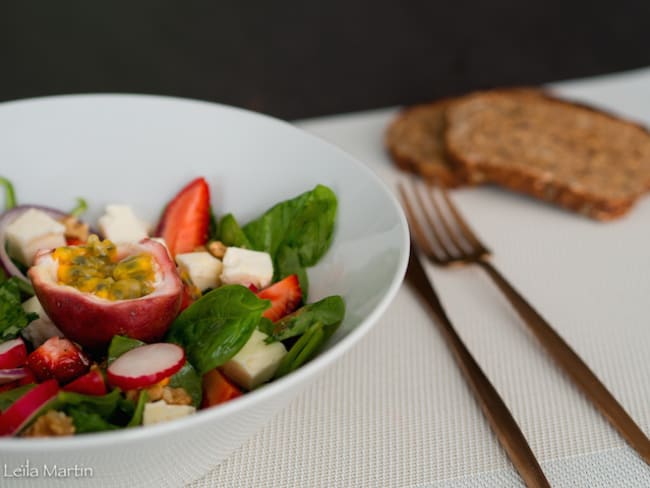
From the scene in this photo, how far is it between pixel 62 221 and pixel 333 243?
0.64 meters

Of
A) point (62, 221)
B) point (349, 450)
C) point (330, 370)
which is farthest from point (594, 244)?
point (62, 221)

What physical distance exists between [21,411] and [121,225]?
24.6 inches

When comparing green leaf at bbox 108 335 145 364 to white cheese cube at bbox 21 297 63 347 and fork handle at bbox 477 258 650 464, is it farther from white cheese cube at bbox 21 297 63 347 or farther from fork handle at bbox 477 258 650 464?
fork handle at bbox 477 258 650 464

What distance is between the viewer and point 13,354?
133 cm

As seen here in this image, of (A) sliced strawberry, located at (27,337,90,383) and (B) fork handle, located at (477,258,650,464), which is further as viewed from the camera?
(B) fork handle, located at (477,258,650,464)

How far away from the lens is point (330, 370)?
161cm

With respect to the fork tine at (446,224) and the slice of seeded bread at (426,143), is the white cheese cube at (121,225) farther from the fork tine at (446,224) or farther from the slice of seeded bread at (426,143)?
the slice of seeded bread at (426,143)

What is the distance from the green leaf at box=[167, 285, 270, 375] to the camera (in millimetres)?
1281

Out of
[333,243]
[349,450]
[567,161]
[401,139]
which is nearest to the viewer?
[349,450]

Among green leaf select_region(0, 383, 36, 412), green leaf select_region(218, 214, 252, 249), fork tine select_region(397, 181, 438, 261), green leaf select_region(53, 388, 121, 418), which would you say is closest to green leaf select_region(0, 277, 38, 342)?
green leaf select_region(0, 383, 36, 412)

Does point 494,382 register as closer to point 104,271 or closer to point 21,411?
point 104,271

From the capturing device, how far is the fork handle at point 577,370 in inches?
55.8

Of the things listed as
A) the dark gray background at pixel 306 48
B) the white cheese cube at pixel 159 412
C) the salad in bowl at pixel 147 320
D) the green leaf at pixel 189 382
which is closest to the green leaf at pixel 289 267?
the salad in bowl at pixel 147 320

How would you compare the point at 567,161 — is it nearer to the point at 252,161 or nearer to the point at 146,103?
the point at 252,161
